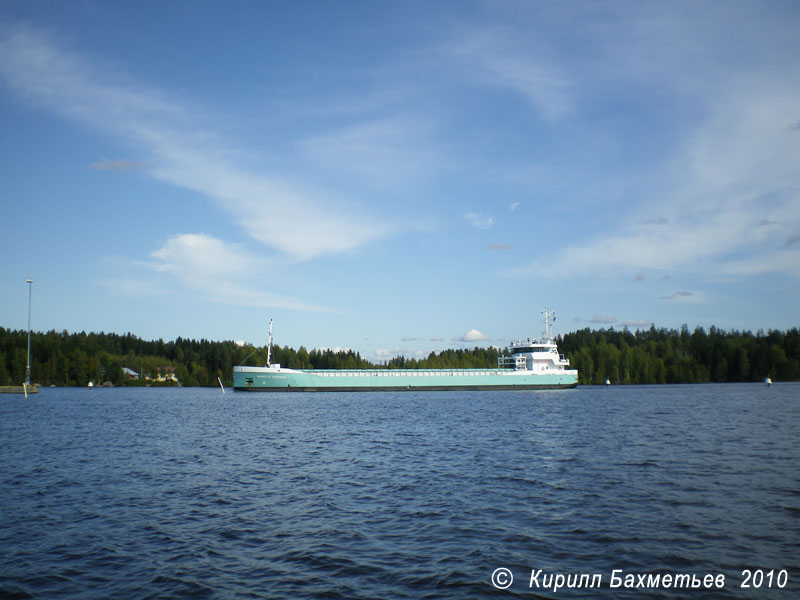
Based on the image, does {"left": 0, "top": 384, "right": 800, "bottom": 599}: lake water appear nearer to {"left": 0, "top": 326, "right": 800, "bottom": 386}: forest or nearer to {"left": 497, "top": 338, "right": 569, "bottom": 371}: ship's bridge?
{"left": 497, "top": 338, "right": 569, "bottom": 371}: ship's bridge

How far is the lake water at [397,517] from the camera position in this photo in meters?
10.8

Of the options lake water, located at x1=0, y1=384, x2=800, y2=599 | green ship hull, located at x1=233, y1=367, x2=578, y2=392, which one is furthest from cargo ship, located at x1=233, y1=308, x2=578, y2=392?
lake water, located at x1=0, y1=384, x2=800, y2=599

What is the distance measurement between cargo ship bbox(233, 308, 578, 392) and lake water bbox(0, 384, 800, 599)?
6925 centimetres

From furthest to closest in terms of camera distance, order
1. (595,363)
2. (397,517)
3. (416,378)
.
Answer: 1. (595,363)
2. (416,378)
3. (397,517)

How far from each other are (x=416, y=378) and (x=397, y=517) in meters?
90.2

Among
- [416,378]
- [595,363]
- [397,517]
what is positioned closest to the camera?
[397,517]

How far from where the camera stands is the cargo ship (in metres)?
101

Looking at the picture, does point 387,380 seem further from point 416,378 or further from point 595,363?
point 595,363

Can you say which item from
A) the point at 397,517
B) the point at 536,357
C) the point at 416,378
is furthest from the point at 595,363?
the point at 397,517

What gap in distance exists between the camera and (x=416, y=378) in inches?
4141

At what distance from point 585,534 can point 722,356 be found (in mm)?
188027

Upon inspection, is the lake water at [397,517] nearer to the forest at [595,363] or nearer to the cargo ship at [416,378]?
the cargo ship at [416,378]

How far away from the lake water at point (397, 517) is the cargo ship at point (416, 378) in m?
69.2

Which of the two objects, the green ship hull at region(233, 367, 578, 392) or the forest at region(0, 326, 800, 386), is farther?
the forest at region(0, 326, 800, 386)
